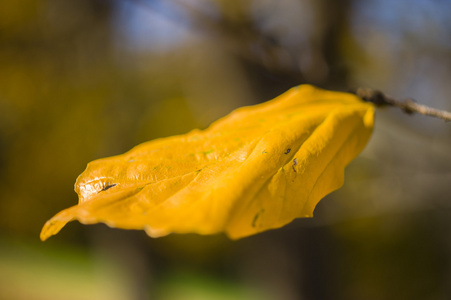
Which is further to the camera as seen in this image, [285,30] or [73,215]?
[285,30]

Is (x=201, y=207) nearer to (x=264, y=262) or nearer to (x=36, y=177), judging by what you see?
(x=264, y=262)

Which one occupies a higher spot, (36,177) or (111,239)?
(36,177)

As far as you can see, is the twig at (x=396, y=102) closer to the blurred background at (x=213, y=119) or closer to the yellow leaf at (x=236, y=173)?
the yellow leaf at (x=236, y=173)

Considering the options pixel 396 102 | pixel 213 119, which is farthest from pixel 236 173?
pixel 213 119

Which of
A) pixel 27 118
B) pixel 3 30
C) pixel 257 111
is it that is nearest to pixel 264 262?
pixel 257 111

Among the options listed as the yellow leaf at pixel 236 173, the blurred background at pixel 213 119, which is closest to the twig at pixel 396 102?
the yellow leaf at pixel 236 173

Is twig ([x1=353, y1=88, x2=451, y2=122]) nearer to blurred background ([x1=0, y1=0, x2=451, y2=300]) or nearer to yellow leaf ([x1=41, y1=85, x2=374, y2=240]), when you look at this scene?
yellow leaf ([x1=41, y1=85, x2=374, y2=240])

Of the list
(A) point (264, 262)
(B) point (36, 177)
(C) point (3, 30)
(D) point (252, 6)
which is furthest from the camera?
(B) point (36, 177)
